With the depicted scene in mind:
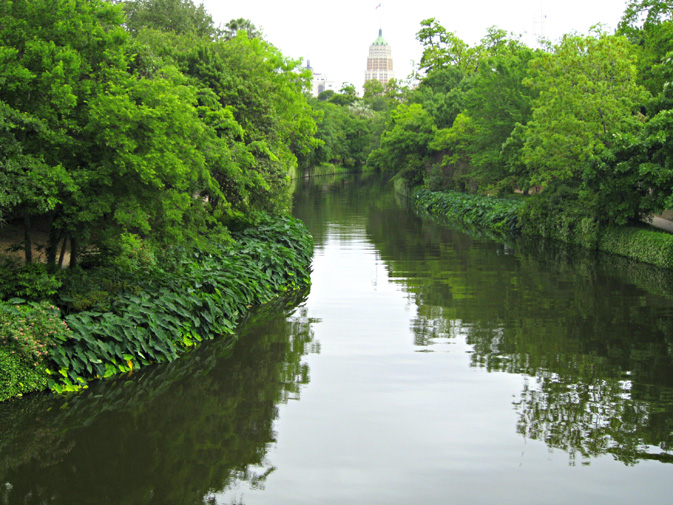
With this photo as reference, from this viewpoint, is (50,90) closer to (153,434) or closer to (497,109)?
(153,434)

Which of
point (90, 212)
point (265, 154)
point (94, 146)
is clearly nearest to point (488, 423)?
point (90, 212)

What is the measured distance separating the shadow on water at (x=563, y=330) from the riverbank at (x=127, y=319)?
14.2 ft

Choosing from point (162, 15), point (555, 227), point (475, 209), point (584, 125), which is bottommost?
point (555, 227)

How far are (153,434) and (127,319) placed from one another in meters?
3.05

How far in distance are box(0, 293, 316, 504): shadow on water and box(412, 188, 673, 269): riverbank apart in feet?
52.3

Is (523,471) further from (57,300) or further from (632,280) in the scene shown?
(632,280)

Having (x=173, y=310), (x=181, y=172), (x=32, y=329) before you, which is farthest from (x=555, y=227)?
(x=32, y=329)

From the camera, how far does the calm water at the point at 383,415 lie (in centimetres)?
759

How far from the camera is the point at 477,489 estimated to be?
7504mm

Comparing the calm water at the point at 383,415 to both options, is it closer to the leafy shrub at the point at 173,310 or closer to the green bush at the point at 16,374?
the green bush at the point at 16,374

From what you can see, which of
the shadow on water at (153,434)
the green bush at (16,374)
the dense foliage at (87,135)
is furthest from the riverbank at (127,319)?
the dense foliage at (87,135)

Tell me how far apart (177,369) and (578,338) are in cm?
809

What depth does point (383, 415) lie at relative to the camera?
31.8ft

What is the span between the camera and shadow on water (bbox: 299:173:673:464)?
9297 millimetres
